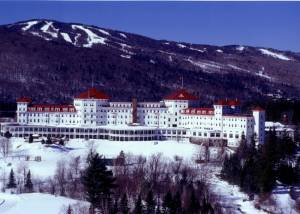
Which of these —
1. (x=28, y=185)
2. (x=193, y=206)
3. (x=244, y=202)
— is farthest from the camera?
(x=244, y=202)

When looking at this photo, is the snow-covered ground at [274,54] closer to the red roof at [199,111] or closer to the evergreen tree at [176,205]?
the red roof at [199,111]

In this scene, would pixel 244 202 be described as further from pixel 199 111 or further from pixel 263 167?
pixel 199 111

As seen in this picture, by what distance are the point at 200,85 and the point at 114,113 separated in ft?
172

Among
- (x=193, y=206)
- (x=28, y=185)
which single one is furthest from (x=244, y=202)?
(x=28, y=185)

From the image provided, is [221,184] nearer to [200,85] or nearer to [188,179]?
[188,179]

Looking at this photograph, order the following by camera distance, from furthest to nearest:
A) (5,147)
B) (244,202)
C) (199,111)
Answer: (199,111)
(5,147)
(244,202)

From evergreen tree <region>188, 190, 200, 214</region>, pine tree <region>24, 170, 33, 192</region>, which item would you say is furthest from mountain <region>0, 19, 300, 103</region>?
evergreen tree <region>188, 190, 200, 214</region>

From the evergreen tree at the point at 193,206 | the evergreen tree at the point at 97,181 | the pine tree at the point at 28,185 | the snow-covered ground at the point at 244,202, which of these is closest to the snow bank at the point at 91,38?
the snow-covered ground at the point at 244,202

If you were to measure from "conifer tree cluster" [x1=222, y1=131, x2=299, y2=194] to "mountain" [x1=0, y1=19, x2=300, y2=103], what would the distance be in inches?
1651

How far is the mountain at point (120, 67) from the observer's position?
9294cm

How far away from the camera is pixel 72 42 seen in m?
129

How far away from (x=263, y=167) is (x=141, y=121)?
19.5 metres

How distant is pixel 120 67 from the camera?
110 meters

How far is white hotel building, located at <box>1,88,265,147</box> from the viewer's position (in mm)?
47406
